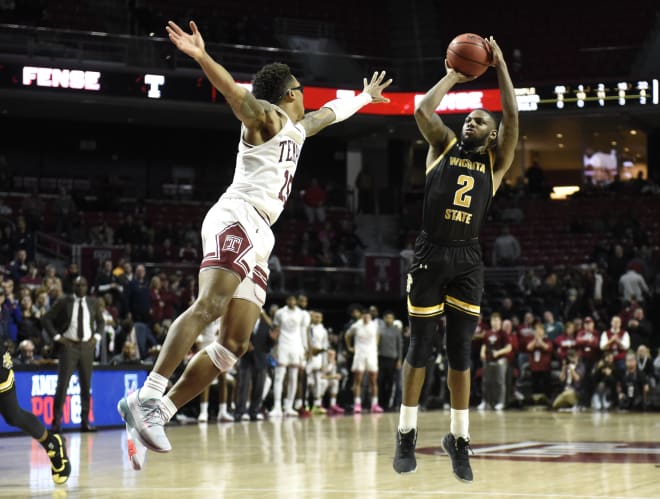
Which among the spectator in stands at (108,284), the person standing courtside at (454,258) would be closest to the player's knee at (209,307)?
the person standing courtside at (454,258)

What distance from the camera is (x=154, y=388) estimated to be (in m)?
6.06

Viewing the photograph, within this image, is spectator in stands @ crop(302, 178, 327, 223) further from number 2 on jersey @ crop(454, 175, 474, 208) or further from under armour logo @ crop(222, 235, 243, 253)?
under armour logo @ crop(222, 235, 243, 253)

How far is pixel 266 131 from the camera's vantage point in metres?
6.50

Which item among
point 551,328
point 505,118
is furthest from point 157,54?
point 505,118

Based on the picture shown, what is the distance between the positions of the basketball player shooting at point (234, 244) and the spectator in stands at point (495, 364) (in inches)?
617

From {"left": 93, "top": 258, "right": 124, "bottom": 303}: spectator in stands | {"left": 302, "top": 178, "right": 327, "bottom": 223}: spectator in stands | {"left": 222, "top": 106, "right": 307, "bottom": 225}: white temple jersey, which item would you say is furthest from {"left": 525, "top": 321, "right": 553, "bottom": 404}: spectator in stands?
{"left": 222, "top": 106, "right": 307, "bottom": 225}: white temple jersey

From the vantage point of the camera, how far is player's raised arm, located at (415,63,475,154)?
7121 millimetres

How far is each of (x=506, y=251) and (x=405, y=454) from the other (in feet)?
66.6

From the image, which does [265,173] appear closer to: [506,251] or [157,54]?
[157,54]

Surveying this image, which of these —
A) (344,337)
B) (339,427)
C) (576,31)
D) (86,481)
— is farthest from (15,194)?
(86,481)

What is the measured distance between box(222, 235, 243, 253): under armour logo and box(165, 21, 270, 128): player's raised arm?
68 centimetres

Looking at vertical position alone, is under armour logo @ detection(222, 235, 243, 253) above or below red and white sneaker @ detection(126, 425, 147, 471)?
above

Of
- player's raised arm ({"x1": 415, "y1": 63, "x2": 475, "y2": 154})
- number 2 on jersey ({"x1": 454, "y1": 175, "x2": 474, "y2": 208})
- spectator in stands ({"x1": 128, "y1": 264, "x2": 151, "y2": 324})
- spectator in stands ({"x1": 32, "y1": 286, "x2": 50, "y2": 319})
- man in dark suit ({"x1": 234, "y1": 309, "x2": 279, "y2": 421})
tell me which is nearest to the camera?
player's raised arm ({"x1": 415, "y1": 63, "x2": 475, "y2": 154})

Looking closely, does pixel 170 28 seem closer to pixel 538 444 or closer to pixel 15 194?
pixel 538 444
